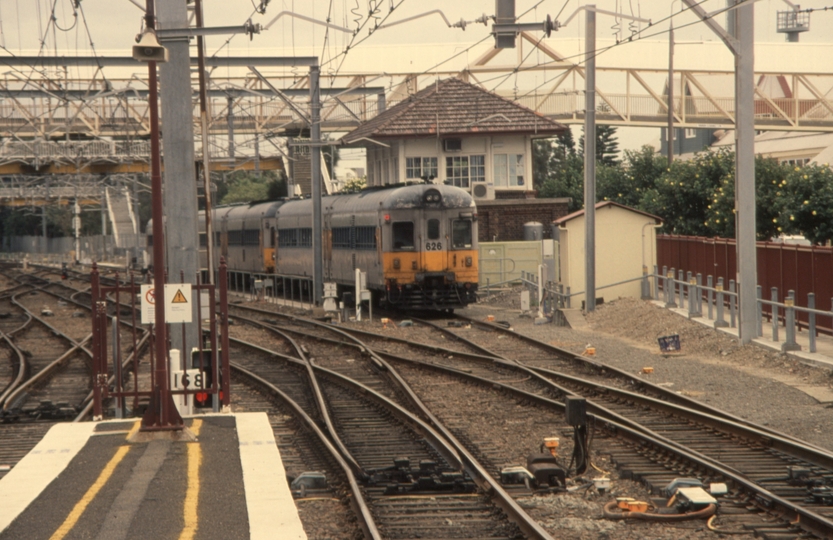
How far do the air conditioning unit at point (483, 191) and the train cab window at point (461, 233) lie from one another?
1499 centimetres

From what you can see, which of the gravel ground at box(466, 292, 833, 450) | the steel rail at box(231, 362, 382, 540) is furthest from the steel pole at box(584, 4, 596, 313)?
the steel rail at box(231, 362, 382, 540)

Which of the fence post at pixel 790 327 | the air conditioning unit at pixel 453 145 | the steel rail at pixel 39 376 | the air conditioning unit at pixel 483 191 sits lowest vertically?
the steel rail at pixel 39 376

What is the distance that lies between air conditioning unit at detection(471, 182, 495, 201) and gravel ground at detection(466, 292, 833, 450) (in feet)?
48.5

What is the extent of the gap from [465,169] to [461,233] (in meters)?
18.5

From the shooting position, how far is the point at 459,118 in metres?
46.9

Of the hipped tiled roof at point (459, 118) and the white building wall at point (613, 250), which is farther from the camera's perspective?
the hipped tiled roof at point (459, 118)

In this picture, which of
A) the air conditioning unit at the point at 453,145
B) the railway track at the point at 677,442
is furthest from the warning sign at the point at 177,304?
the air conditioning unit at the point at 453,145

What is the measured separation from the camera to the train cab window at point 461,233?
2907 cm

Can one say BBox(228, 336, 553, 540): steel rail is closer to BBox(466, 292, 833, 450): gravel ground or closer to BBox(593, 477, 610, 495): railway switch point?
BBox(593, 477, 610, 495): railway switch point

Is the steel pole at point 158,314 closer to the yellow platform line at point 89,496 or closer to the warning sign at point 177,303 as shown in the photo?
the warning sign at point 177,303

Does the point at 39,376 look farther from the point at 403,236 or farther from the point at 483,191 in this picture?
the point at 483,191

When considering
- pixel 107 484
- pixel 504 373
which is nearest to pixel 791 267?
pixel 504 373

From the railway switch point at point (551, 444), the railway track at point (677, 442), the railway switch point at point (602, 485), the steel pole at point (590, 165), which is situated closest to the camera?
the railway track at point (677, 442)

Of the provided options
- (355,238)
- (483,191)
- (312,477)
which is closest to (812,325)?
(312,477)
